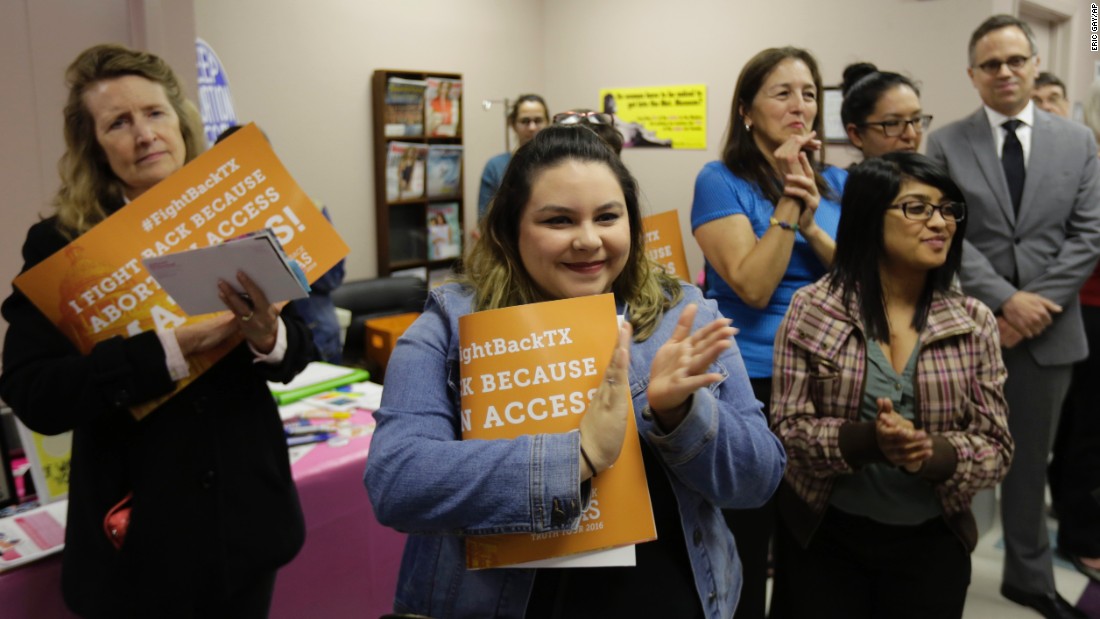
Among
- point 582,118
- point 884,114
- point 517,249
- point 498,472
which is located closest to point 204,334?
point 517,249

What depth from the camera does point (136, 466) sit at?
149cm

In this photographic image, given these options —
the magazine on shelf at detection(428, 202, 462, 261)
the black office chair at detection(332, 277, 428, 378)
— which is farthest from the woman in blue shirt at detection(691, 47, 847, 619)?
the magazine on shelf at detection(428, 202, 462, 261)

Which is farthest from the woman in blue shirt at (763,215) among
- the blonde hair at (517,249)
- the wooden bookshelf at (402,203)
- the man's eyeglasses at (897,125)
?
the wooden bookshelf at (402,203)

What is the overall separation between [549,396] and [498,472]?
13 centimetres

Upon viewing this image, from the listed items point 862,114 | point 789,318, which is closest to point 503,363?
point 789,318

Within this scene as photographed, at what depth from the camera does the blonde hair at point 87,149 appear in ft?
5.00

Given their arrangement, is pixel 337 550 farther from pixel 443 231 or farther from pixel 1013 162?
pixel 443 231

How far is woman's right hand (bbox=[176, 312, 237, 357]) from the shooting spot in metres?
1.50

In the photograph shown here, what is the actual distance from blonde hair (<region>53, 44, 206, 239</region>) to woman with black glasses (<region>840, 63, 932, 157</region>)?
2.03 meters

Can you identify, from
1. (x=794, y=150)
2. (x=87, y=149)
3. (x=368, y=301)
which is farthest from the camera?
(x=368, y=301)

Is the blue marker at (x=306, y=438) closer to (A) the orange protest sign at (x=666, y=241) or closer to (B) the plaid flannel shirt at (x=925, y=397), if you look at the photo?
(A) the orange protest sign at (x=666, y=241)

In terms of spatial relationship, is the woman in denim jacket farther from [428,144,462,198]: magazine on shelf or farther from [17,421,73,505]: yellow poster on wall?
[428,144,462,198]: magazine on shelf

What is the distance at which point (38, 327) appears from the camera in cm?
150

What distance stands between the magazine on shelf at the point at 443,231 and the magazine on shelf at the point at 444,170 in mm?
95
